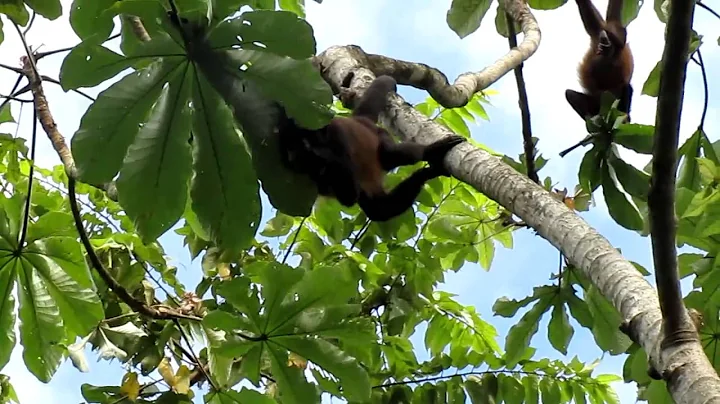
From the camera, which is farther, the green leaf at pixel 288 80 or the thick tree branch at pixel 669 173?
the green leaf at pixel 288 80

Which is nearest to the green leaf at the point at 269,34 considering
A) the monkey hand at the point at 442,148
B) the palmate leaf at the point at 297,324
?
the monkey hand at the point at 442,148

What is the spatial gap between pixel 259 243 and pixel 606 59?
2683mm

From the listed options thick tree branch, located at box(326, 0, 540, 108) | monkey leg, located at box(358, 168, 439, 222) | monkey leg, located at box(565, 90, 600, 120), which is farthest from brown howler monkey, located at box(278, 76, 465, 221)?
monkey leg, located at box(565, 90, 600, 120)

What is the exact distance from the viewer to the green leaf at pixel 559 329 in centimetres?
279

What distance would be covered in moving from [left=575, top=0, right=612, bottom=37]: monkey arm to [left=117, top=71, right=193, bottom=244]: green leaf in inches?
146

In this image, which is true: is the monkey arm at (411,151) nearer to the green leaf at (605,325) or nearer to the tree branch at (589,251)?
the tree branch at (589,251)

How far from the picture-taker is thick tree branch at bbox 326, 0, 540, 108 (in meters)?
2.60

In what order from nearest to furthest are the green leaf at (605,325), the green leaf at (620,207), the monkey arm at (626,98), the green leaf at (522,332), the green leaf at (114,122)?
the green leaf at (114,122), the green leaf at (620,207), the green leaf at (605,325), the green leaf at (522,332), the monkey arm at (626,98)

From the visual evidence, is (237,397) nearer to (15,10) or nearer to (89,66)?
(89,66)

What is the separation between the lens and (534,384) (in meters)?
3.09

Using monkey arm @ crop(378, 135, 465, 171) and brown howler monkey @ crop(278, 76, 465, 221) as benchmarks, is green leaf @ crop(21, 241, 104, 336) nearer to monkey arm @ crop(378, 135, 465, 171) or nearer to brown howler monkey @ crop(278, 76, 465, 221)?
brown howler monkey @ crop(278, 76, 465, 221)

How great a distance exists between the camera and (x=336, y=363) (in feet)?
7.74

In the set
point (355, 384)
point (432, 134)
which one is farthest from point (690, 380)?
point (355, 384)

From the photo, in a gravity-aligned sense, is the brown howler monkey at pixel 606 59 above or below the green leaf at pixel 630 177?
above
